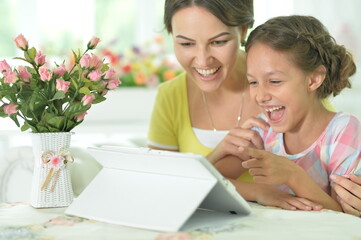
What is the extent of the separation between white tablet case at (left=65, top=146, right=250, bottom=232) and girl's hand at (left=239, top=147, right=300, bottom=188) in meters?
0.15

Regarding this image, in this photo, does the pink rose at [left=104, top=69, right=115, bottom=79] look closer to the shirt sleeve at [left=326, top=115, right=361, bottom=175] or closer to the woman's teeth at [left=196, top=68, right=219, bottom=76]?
the woman's teeth at [left=196, top=68, right=219, bottom=76]

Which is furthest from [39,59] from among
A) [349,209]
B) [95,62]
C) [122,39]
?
[122,39]

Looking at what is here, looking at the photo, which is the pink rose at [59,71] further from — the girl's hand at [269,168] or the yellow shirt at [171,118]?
the yellow shirt at [171,118]

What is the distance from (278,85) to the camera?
1.90 m

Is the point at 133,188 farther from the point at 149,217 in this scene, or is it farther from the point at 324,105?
the point at 324,105

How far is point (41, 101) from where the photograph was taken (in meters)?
1.57

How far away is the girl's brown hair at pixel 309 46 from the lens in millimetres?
1921

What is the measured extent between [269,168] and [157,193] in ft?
1.10

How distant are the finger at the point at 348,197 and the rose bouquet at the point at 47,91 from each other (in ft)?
2.17

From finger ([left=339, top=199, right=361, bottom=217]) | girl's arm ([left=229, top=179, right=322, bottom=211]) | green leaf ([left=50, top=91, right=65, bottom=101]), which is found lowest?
finger ([left=339, top=199, right=361, bottom=217])

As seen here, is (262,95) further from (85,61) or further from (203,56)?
(85,61)

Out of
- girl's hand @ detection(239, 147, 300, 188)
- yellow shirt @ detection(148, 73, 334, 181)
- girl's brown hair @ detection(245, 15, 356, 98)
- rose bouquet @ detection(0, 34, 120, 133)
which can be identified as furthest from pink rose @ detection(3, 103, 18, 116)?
yellow shirt @ detection(148, 73, 334, 181)

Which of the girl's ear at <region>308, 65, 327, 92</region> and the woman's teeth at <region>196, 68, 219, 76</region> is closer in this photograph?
the girl's ear at <region>308, 65, 327, 92</region>

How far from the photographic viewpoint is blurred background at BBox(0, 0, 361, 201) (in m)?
4.04
